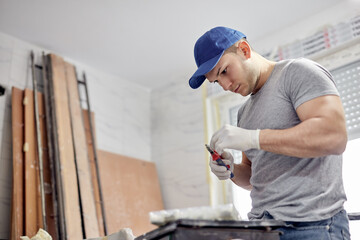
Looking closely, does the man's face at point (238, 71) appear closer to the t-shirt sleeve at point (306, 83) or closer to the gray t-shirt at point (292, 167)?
the gray t-shirt at point (292, 167)

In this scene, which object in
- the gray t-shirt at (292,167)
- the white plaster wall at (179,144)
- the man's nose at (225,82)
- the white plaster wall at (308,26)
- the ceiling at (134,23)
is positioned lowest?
the gray t-shirt at (292,167)

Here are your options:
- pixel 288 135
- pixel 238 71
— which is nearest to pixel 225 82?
pixel 238 71

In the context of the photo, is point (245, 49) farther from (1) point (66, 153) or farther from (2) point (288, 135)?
(1) point (66, 153)

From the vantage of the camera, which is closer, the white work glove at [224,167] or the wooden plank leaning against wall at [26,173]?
the white work glove at [224,167]

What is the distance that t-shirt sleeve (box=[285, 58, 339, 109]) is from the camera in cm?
118

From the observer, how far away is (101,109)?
4047 millimetres

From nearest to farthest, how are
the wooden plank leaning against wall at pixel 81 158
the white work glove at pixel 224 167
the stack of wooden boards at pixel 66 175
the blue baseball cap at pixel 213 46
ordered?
the blue baseball cap at pixel 213 46 < the white work glove at pixel 224 167 < the stack of wooden boards at pixel 66 175 < the wooden plank leaning against wall at pixel 81 158

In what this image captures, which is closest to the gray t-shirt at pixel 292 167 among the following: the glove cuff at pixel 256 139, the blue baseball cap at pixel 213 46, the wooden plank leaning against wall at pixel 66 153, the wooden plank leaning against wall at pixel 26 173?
the glove cuff at pixel 256 139

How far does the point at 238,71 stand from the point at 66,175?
2120mm

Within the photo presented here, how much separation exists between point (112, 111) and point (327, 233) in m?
3.30

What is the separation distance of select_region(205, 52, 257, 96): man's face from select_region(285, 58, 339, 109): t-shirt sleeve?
189 mm

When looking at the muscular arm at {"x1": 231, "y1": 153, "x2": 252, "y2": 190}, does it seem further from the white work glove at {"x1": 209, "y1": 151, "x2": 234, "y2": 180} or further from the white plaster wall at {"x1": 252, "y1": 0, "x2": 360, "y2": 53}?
the white plaster wall at {"x1": 252, "y1": 0, "x2": 360, "y2": 53}

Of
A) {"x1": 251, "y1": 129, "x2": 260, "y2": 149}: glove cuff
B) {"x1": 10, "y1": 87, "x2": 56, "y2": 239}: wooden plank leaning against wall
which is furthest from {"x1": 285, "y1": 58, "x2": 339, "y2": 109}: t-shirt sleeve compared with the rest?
{"x1": 10, "y1": 87, "x2": 56, "y2": 239}: wooden plank leaning against wall

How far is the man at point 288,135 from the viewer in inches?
44.7
